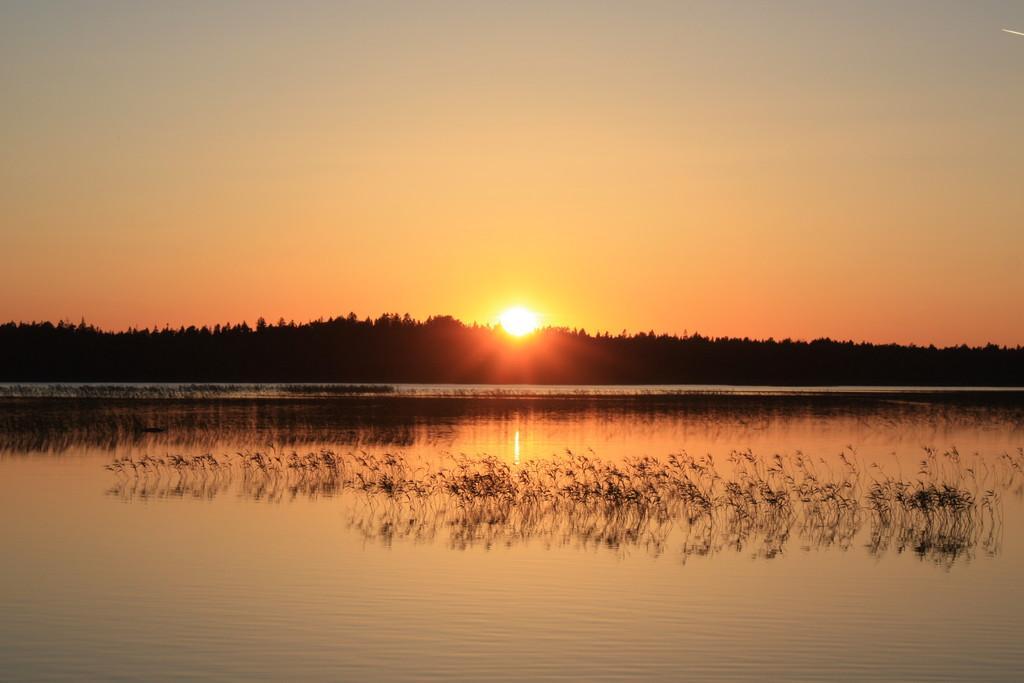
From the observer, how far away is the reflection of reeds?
24.1 meters

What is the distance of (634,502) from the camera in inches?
1125

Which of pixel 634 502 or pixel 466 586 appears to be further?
pixel 634 502

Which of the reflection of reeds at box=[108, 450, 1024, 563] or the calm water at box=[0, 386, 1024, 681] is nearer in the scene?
the calm water at box=[0, 386, 1024, 681]

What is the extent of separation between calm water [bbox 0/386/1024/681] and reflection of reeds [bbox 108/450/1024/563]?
15cm

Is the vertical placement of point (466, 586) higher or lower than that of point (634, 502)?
lower

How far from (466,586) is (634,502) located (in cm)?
1065

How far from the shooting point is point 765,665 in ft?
45.8

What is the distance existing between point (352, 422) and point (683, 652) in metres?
47.7

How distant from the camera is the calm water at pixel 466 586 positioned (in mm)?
14070

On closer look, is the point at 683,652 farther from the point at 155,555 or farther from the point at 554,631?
the point at 155,555

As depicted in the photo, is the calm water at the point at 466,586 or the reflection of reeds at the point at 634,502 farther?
the reflection of reeds at the point at 634,502

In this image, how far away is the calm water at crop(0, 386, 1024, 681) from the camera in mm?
14070

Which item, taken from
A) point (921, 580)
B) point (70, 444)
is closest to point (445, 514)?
point (921, 580)

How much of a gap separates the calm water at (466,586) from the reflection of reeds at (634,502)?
15cm
